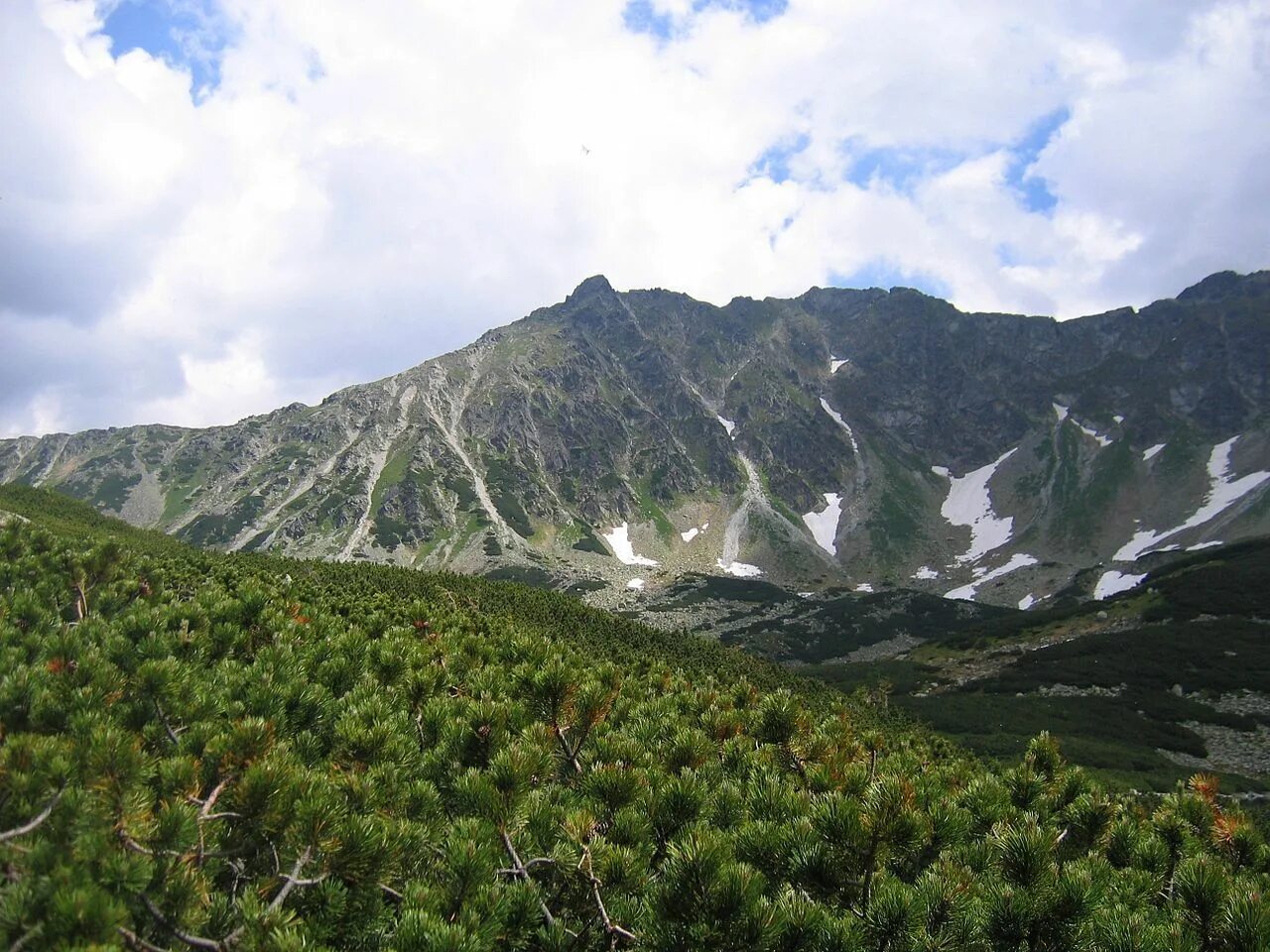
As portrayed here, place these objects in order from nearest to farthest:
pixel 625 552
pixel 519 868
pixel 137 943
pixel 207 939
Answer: pixel 137 943
pixel 207 939
pixel 519 868
pixel 625 552

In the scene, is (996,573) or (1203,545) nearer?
(1203,545)

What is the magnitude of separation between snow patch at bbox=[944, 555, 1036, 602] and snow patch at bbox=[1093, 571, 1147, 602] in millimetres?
26175

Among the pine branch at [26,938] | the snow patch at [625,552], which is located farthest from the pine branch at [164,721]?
the snow patch at [625,552]

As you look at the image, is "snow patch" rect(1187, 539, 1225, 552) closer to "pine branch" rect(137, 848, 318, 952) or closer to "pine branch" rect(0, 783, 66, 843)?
"pine branch" rect(137, 848, 318, 952)

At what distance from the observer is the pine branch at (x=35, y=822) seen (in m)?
3.27

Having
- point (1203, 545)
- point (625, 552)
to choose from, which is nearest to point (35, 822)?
point (625, 552)

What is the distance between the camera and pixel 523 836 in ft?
15.1

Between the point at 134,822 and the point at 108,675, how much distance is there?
390 cm

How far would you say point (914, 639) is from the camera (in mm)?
112438

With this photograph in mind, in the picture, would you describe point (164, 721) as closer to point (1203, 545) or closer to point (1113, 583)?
point (1113, 583)

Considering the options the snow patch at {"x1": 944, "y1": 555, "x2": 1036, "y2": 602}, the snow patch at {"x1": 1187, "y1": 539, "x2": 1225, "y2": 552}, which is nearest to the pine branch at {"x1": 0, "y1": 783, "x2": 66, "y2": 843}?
the snow patch at {"x1": 944, "y1": 555, "x2": 1036, "y2": 602}

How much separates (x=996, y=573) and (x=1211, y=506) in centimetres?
5450

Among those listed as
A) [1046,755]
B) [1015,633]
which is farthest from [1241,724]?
[1046,755]

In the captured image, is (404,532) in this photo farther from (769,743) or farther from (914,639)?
(769,743)
